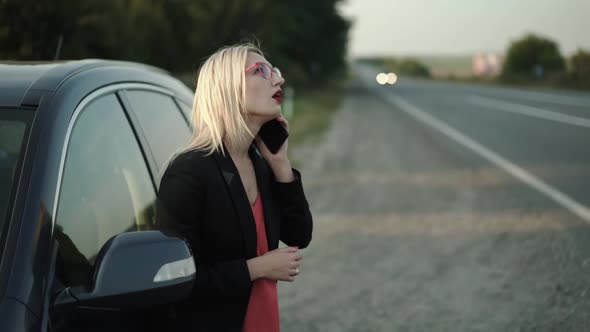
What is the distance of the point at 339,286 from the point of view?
18.0 ft

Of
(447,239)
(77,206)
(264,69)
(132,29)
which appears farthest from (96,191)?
(132,29)

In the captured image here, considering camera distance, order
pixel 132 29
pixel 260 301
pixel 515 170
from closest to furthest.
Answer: pixel 260 301
pixel 132 29
pixel 515 170

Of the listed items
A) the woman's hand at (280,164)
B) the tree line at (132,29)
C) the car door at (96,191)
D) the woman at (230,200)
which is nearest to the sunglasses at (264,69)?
the woman at (230,200)

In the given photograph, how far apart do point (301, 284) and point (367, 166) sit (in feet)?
22.5

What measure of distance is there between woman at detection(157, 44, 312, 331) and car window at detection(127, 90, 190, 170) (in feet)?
2.12

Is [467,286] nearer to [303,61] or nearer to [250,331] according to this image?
[250,331]

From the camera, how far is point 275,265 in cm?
207

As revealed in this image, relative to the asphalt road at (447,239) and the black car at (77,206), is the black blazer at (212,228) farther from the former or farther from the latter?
the asphalt road at (447,239)

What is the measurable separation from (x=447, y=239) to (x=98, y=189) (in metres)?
5.09

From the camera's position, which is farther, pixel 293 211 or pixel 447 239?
pixel 447 239

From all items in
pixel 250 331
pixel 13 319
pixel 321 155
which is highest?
pixel 13 319

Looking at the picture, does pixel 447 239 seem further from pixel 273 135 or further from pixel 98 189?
pixel 98 189

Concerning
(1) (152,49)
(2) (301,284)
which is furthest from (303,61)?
(2) (301,284)

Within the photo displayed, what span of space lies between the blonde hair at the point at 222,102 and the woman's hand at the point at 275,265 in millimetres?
319
